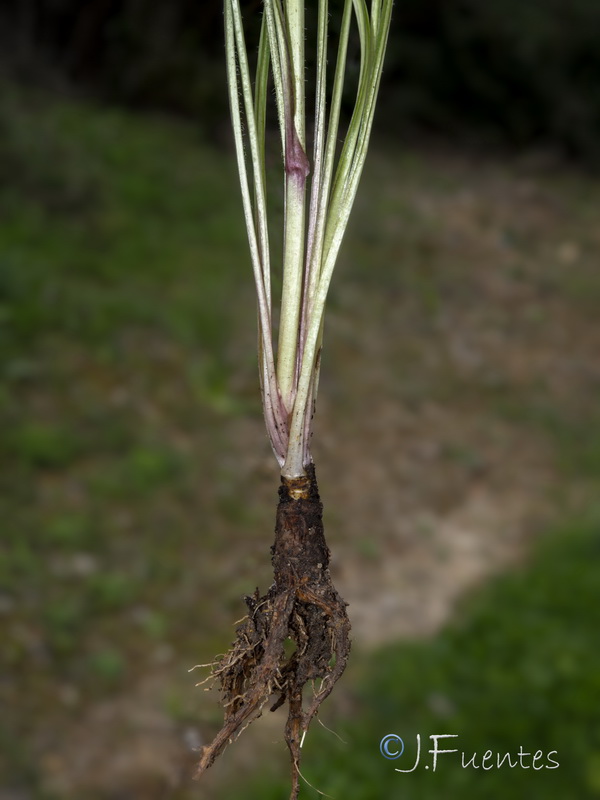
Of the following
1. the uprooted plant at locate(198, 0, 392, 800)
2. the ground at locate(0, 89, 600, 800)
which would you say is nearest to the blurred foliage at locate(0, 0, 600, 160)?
the ground at locate(0, 89, 600, 800)

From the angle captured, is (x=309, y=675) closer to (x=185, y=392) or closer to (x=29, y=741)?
(x=29, y=741)

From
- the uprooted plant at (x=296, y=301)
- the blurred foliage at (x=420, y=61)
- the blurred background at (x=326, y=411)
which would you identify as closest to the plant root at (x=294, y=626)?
the uprooted plant at (x=296, y=301)

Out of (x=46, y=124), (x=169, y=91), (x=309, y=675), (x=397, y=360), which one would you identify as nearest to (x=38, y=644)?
(x=309, y=675)

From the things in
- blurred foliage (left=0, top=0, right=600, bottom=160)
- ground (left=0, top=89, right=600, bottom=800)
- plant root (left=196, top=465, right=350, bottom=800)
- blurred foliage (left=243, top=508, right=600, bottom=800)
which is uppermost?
blurred foliage (left=0, top=0, right=600, bottom=160)

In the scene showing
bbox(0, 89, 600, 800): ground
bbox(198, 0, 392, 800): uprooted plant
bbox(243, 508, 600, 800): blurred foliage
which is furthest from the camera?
bbox(0, 89, 600, 800): ground

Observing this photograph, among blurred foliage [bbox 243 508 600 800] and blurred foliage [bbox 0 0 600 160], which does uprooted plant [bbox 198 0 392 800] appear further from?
blurred foliage [bbox 0 0 600 160]

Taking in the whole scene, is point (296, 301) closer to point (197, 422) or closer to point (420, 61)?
point (197, 422)

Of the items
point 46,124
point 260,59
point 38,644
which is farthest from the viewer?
point 46,124

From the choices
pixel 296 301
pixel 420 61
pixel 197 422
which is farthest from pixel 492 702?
pixel 420 61
